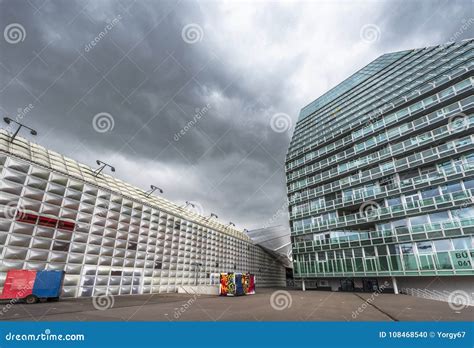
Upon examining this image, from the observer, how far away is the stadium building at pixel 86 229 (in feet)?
73.4

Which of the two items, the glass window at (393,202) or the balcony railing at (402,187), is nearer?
the balcony railing at (402,187)

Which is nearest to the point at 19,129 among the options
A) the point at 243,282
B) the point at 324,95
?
the point at 243,282

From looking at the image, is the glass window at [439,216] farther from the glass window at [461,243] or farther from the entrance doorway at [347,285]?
the entrance doorway at [347,285]

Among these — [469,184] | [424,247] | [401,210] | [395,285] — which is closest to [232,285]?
[395,285]

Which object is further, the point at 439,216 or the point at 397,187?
the point at 397,187

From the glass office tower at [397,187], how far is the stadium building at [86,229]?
74.7ft

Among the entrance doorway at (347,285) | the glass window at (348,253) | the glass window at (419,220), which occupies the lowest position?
the entrance doorway at (347,285)

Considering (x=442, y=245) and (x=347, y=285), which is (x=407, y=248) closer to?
(x=442, y=245)

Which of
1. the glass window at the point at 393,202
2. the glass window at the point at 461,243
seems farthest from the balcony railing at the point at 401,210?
the glass window at the point at 461,243

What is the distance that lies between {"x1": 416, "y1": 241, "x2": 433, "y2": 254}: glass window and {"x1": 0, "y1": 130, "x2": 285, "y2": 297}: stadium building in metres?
34.9

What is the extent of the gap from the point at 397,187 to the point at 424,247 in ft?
27.2

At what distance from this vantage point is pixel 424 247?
28.2m

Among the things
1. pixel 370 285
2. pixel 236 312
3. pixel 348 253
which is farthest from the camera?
pixel 348 253

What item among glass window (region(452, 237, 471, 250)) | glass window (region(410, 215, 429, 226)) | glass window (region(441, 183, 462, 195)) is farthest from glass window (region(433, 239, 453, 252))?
glass window (region(441, 183, 462, 195))
